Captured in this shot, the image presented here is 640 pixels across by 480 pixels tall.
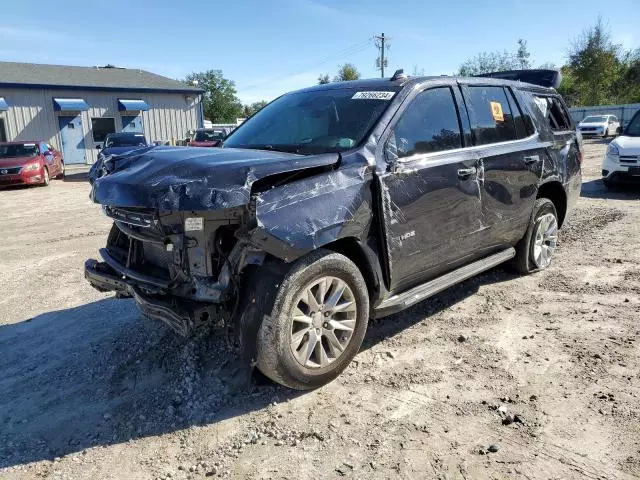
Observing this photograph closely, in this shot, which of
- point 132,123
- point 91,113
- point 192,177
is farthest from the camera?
point 132,123

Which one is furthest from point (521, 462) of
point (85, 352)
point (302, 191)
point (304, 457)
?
point (85, 352)

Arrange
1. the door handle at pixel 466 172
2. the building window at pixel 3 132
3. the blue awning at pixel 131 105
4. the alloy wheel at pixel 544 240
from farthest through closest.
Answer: the blue awning at pixel 131 105 < the building window at pixel 3 132 < the alloy wheel at pixel 544 240 < the door handle at pixel 466 172

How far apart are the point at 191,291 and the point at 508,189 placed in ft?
9.98

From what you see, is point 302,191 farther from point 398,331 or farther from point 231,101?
point 231,101

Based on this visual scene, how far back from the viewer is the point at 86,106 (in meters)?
26.6

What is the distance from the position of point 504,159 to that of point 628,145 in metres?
7.48

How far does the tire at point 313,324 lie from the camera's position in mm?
3027

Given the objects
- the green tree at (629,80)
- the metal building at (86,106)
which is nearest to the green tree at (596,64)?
the green tree at (629,80)

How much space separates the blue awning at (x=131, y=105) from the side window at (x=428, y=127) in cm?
2661

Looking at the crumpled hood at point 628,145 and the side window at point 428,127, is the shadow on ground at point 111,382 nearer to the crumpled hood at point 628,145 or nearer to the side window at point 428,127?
the side window at point 428,127

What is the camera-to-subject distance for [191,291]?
3.13m

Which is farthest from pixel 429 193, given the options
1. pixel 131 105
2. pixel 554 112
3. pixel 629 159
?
pixel 131 105

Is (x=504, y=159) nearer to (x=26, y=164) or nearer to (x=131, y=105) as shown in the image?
(x=26, y=164)

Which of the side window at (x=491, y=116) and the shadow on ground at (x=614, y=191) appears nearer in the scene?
the side window at (x=491, y=116)
